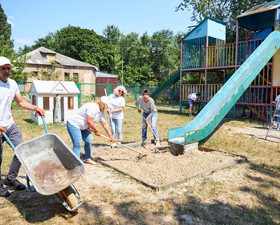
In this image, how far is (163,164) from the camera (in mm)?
5055

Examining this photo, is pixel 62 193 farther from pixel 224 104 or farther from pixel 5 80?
pixel 224 104

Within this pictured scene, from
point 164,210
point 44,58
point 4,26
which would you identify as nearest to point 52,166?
point 164,210

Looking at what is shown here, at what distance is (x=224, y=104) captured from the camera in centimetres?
752

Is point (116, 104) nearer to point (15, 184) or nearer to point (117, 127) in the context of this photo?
point (117, 127)

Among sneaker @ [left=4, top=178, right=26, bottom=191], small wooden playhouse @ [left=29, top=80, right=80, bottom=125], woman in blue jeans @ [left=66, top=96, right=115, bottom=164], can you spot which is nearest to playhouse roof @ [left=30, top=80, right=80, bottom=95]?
small wooden playhouse @ [left=29, top=80, right=80, bottom=125]

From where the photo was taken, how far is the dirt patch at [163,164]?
4469 millimetres

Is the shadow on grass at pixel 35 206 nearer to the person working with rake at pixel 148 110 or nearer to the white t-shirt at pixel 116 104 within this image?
the white t-shirt at pixel 116 104

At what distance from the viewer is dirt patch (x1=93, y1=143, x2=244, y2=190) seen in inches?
176

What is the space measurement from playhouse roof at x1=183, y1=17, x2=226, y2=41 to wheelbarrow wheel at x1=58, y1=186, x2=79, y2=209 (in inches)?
502

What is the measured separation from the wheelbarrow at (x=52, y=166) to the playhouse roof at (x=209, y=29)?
12309 mm

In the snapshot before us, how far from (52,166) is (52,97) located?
7654mm

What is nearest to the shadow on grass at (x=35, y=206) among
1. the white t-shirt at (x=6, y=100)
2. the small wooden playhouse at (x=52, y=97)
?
the white t-shirt at (x=6, y=100)

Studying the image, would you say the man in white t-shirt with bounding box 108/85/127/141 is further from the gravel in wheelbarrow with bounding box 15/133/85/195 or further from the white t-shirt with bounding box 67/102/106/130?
the gravel in wheelbarrow with bounding box 15/133/85/195

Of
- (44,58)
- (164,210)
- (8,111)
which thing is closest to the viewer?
(164,210)
